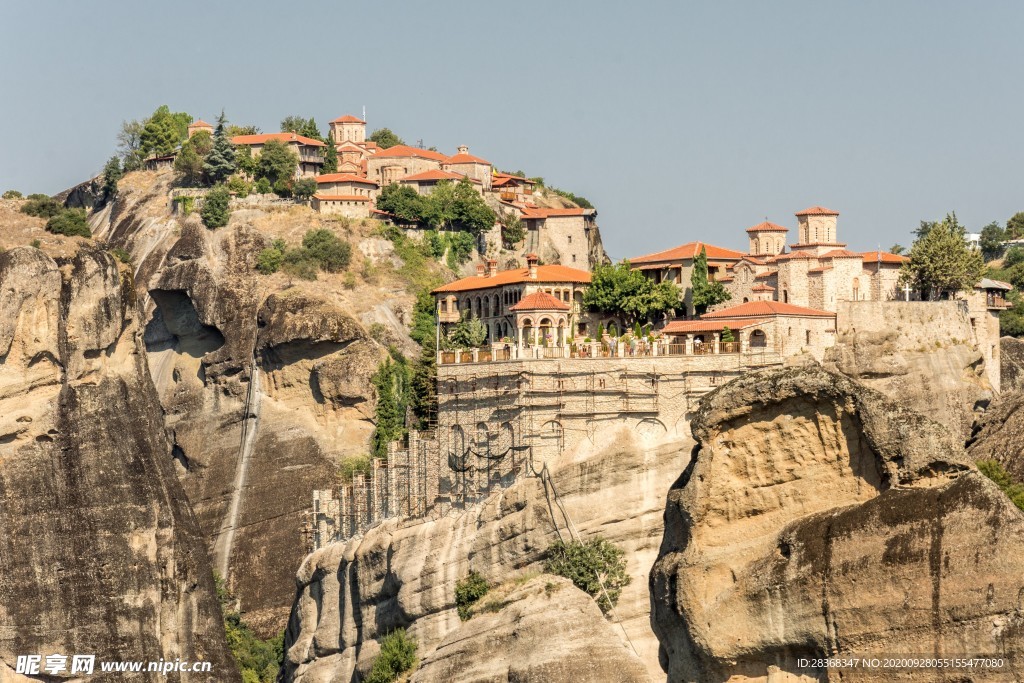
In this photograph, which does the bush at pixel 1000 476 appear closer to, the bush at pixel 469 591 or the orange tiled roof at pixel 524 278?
the bush at pixel 469 591

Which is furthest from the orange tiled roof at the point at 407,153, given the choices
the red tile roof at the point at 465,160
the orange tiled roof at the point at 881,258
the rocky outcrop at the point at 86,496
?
the orange tiled roof at the point at 881,258

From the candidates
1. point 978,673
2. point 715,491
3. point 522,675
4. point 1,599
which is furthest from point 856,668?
point 1,599

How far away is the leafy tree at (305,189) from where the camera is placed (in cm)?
11069

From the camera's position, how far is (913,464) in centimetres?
2295

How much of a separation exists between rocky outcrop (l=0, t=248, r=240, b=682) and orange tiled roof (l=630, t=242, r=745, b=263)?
2171cm

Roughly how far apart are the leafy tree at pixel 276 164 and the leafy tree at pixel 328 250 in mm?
11534

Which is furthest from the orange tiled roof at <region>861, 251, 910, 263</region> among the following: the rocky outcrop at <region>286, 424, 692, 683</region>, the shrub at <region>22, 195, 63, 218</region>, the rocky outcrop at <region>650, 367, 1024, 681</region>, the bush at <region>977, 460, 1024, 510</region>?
the rocky outcrop at <region>650, 367, 1024, 681</region>

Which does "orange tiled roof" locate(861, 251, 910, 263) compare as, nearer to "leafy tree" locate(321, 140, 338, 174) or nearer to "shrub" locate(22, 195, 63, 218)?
"shrub" locate(22, 195, 63, 218)

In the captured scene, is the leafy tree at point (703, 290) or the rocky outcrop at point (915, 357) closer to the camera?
the rocky outcrop at point (915, 357)

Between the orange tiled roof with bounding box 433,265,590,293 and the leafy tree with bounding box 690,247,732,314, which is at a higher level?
the orange tiled roof with bounding box 433,265,590,293

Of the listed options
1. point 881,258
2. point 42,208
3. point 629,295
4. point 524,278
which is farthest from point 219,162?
point 881,258

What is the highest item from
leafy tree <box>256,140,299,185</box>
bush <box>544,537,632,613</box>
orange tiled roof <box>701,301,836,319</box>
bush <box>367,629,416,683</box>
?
leafy tree <box>256,140,299,185</box>

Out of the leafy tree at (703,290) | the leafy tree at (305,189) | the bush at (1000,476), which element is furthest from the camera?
the leafy tree at (305,189)

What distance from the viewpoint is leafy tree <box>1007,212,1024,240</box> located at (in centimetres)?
11406
